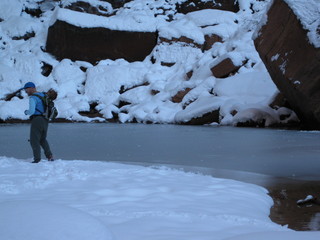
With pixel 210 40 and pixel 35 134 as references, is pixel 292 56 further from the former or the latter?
pixel 210 40

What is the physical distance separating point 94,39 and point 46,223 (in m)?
24.8

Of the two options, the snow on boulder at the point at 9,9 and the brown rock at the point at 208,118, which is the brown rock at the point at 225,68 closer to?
the brown rock at the point at 208,118

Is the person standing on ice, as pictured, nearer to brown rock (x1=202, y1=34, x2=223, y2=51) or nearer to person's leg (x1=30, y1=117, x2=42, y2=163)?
person's leg (x1=30, y1=117, x2=42, y2=163)

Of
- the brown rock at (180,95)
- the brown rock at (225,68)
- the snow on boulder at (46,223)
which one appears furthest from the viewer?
the brown rock at (180,95)

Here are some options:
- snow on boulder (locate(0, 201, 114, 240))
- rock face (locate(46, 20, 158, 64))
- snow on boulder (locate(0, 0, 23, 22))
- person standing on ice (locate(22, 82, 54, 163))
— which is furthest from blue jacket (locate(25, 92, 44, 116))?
snow on boulder (locate(0, 0, 23, 22))

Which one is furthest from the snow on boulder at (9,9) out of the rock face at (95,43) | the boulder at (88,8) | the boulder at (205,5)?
the boulder at (205,5)

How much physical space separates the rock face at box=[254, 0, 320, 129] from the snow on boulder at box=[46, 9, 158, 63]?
1542 cm

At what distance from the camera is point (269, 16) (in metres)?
10.4

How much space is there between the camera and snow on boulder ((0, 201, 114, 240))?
4.60 ft

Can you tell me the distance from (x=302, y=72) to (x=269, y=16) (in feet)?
6.09

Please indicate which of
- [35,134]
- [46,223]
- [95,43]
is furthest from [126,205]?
[95,43]

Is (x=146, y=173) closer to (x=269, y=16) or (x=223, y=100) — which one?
(x=269, y=16)

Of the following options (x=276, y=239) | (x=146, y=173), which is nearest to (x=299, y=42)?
(x=146, y=173)

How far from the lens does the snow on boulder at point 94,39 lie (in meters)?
24.8
